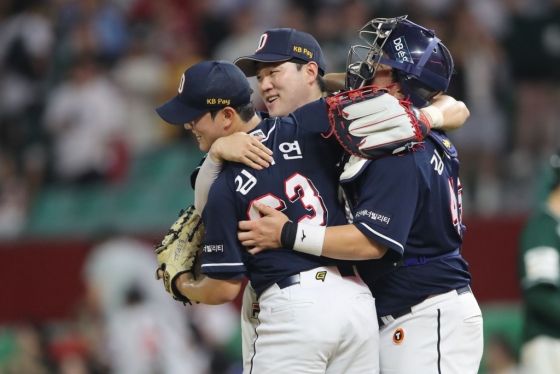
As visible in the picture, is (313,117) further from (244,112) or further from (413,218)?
(413,218)

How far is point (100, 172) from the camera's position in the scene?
927cm

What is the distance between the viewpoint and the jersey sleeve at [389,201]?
3594 millimetres

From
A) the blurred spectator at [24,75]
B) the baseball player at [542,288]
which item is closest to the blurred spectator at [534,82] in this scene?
the baseball player at [542,288]

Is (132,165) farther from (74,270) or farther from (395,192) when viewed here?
(395,192)

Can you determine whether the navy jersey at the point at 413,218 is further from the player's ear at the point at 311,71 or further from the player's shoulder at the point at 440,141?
the player's ear at the point at 311,71

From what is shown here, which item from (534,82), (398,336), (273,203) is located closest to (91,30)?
(534,82)

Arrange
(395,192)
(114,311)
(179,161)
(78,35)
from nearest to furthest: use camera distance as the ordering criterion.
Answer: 1. (395,192)
2. (114,311)
3. (179,161)
4. (78,35)

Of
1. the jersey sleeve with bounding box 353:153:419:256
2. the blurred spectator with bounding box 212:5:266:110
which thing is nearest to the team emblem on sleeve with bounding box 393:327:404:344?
the jersey sleeve with bounding box 353:153:419:256

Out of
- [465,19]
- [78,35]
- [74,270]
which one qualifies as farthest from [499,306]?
[78,35]

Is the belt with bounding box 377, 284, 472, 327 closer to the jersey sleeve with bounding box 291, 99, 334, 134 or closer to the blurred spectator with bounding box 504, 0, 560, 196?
the jersey sleeve with bounding box 291, 99, 334, 134

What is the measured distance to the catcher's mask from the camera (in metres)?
3.93

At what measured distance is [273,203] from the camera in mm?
3729

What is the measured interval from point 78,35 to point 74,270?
3.27 metres

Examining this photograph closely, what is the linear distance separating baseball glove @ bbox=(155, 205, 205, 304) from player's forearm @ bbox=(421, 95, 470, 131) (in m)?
1.20
